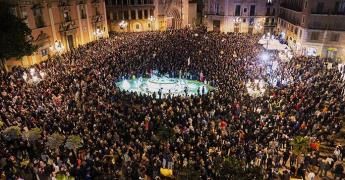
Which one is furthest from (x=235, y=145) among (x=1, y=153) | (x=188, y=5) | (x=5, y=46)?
(x=188, y=5)

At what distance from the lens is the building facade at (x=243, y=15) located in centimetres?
5181

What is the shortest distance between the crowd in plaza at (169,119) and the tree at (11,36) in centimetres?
281

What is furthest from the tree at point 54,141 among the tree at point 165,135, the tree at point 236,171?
the tree at point 236,171

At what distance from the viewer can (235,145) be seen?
1523 centimetres

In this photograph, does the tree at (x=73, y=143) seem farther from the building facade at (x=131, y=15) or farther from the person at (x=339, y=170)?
the building facade at (x=131, y=15)

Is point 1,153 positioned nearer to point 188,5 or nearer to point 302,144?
point 302,144

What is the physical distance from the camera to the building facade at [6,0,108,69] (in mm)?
30812

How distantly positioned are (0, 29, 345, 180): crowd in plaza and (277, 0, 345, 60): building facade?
891 cm

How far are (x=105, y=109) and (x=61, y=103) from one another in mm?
3499

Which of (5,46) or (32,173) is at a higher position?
(5,46)

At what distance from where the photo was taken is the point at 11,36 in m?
25.6

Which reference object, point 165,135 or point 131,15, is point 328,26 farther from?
point 131,15

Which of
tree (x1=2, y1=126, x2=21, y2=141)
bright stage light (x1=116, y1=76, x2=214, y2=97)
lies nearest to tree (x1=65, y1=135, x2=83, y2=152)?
→ tree (x1=2, y1=126, x2=21, y2=141)

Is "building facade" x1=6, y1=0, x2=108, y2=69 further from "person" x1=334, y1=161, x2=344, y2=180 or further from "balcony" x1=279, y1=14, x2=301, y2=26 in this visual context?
"balcony" x1=279, y1=14, x2=301, y2=26
